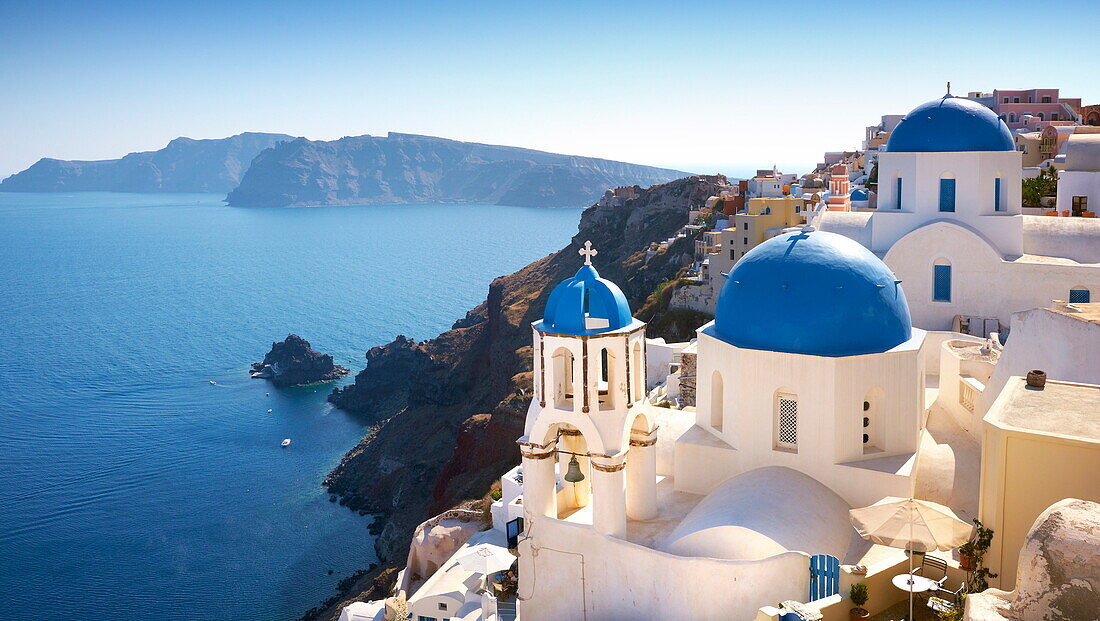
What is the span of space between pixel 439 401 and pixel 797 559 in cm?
5893

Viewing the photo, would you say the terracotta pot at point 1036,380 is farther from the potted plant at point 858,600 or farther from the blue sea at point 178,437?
the blue sea at point 178,437

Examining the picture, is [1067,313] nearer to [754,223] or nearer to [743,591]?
[743,591]

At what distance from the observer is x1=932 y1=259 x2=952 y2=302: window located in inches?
922

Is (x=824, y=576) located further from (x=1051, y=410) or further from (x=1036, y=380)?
(x=1036, y=380)

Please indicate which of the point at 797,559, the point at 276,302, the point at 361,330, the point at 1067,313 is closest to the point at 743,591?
the point at 797,559

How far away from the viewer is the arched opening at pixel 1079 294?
2227 cm

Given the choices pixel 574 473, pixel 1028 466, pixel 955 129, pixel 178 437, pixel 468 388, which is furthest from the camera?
pixel 468 388

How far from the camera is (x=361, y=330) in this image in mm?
106750

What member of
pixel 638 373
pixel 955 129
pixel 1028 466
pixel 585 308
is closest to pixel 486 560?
pixel 638 373

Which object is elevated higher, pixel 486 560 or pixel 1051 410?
pixel 1051 410

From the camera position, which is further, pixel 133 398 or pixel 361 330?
pixel 361 330

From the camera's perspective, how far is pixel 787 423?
15156 millimetres

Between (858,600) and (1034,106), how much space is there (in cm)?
5711

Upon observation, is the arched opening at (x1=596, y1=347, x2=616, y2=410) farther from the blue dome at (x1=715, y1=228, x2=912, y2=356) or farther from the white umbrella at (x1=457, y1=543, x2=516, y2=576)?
Answer: the white umbrella at (x1=457, y1=543, x2=516, y2=576)
